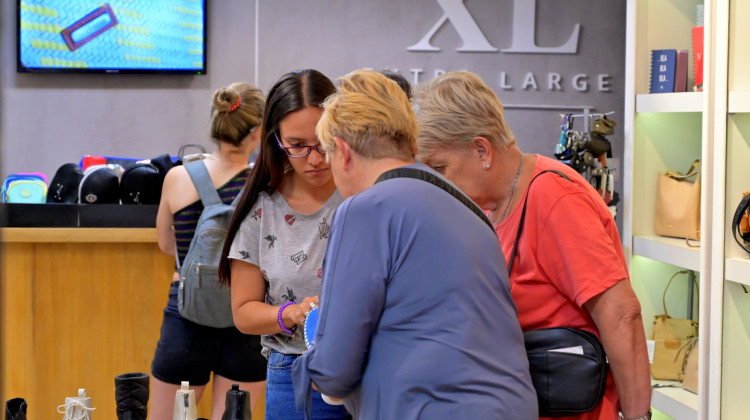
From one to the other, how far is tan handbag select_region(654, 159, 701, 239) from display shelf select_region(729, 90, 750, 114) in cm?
62

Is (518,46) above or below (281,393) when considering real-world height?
above

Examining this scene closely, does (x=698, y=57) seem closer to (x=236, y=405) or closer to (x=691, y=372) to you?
(x=691, y=372)

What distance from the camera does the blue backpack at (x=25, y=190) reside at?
3441 mm

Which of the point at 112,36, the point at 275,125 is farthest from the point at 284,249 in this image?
the point at 112,36

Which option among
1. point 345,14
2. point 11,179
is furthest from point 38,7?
point 11,179

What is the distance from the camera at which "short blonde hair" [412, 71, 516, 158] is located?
1.50m

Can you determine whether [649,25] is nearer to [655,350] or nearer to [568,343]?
[655,350]

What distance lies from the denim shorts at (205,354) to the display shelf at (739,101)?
1720 millimetres

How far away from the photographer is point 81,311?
11.1 ft

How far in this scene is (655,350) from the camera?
10.0 ft

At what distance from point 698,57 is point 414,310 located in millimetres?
2114

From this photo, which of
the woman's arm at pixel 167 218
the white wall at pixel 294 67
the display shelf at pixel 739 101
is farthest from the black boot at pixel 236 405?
the white wall at pixel 294 67

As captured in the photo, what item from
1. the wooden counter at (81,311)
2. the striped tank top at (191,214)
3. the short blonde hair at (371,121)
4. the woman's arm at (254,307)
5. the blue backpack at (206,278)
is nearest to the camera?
the short blonde hair at (371,121)

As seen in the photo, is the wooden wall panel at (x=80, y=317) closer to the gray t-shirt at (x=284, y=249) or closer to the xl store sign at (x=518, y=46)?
the gray t-shirt at (x=284, y=249)
